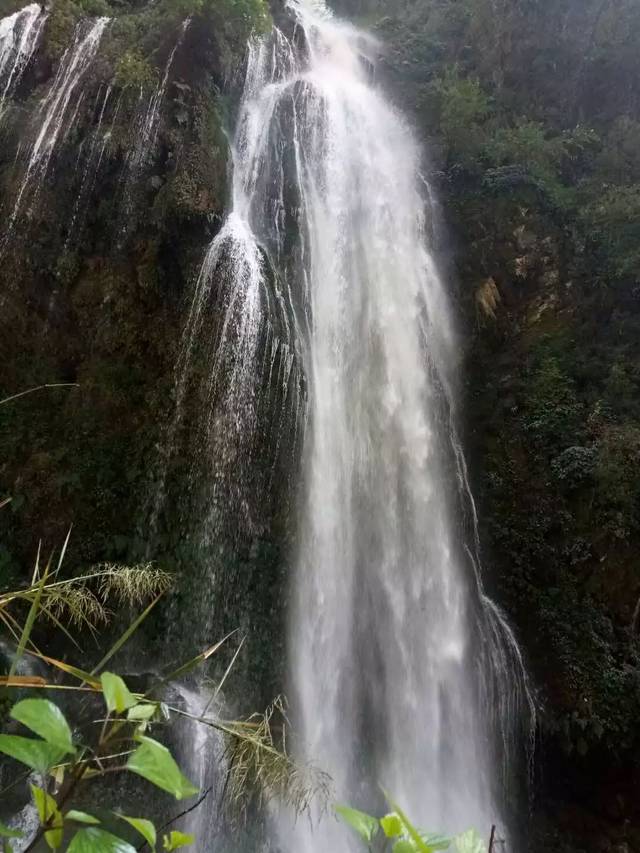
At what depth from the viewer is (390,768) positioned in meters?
5.65

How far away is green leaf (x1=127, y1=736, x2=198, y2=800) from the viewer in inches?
30.5

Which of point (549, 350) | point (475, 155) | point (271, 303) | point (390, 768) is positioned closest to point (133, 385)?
point (271, 303)

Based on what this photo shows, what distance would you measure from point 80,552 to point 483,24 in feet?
44.0

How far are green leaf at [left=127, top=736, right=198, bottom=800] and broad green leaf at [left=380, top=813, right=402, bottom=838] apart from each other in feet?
1.08

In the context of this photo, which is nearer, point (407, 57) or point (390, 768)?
point (390, 768)

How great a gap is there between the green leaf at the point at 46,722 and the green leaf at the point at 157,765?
0.09m

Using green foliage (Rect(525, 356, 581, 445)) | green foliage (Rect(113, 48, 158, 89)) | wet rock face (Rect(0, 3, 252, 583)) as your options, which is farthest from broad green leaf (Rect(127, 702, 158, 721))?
green foliage (Rect(113, 48, 158, 89))

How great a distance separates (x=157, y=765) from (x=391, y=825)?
40 cm

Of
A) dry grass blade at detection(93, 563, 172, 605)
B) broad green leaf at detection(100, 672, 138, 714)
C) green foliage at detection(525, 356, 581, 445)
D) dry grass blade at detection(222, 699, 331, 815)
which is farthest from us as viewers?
green foliage at detection(525, 356, 581, 445)

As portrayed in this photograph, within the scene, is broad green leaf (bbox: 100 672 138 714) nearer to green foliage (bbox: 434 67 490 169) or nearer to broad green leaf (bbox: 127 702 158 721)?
broad green leaf (bbox: 127 702 158 721)

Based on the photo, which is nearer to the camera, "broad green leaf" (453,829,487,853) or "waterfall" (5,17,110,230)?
"broad green leaf" (453,829,487,853)

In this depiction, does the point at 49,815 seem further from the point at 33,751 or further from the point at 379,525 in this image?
the point at 379,525

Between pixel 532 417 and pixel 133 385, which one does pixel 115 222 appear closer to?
pixel 133 385

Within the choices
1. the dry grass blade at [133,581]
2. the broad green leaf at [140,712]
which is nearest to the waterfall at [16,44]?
the dry grass blade at [133,581]
